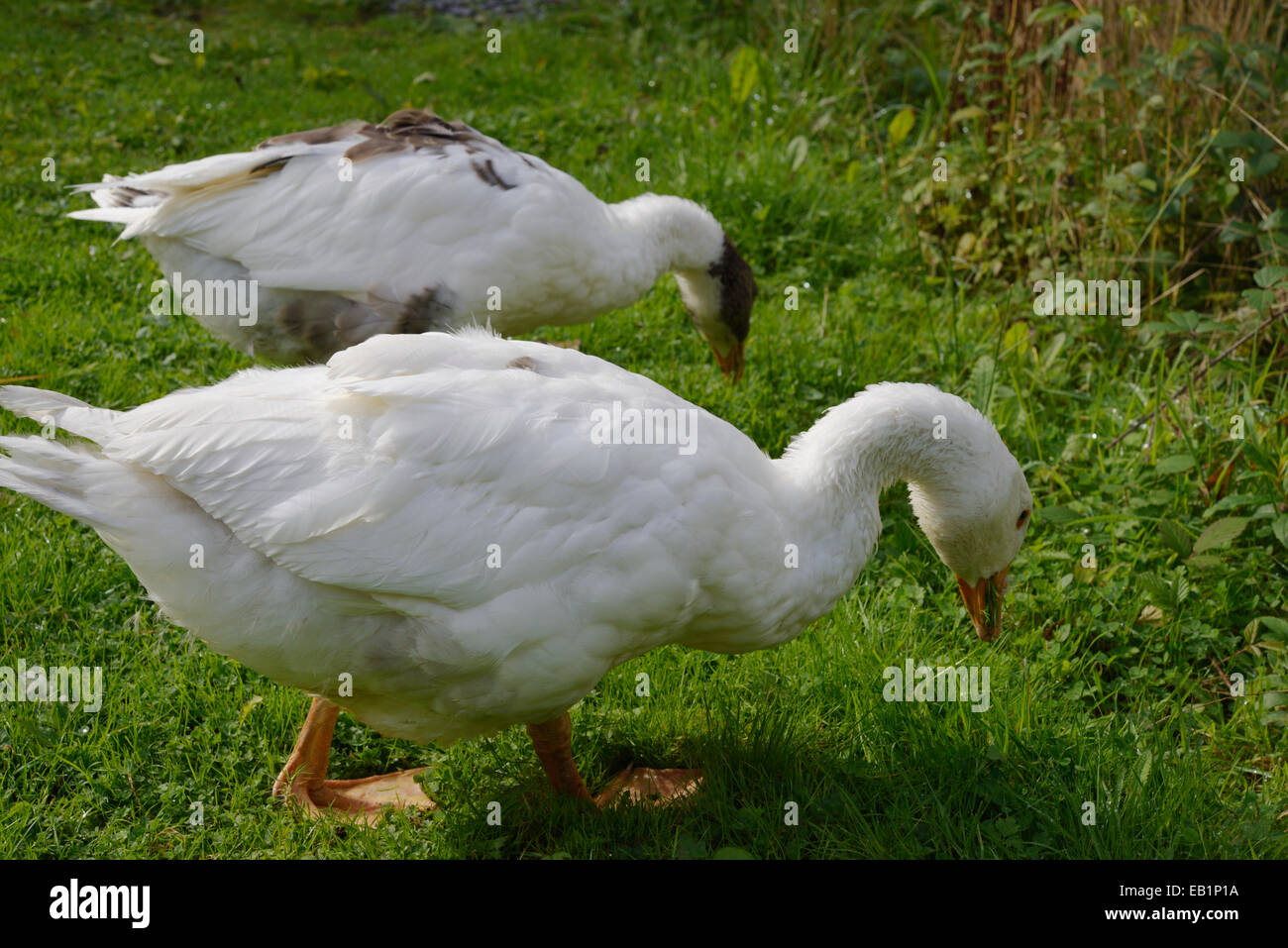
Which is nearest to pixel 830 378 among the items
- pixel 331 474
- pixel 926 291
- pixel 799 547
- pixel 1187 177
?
pixel 926 291

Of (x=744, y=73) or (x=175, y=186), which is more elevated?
(x=744, y=73)

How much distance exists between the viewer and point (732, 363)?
569 cm

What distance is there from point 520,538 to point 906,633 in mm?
1743

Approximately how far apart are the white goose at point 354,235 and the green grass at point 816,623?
0.80 meters

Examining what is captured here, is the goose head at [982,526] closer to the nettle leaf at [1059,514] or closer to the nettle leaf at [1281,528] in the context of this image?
the nettle leaf at [1059,514]

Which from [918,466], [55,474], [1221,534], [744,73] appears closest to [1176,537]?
[1221,534]

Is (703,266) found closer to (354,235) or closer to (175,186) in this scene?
(354,235)

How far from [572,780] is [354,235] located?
7.66ft

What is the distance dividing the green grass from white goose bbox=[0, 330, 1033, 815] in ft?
1.86

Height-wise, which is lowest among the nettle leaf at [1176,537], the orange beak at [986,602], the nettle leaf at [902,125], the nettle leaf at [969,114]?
the orange beak at [986,602]

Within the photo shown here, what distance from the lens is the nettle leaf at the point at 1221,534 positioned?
429cm

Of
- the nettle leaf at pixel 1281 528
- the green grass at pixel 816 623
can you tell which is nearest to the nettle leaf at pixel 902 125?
the green grass at pixel 816 623

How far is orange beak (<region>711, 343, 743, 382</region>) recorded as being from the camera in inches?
222

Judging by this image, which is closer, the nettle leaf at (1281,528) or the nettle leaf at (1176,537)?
the nettle leaf at (1281,528)
